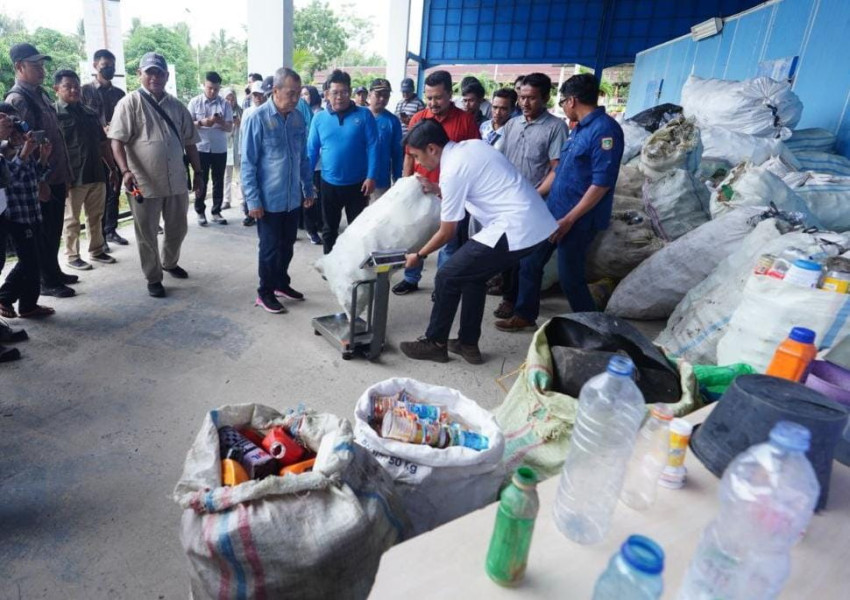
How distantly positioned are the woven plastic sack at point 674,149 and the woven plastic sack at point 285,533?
11.3ft

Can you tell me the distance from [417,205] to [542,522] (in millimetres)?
2094

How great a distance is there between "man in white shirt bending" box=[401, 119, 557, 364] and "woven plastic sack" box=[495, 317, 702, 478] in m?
0.95

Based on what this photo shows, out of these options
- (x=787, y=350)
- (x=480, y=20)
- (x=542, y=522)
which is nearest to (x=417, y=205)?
(x=787, y=350)

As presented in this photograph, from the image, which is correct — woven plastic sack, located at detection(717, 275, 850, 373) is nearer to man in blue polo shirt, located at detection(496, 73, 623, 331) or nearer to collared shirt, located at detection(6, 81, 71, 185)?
man in blue polo shirt, located at detection(496, 73, 623, 331)

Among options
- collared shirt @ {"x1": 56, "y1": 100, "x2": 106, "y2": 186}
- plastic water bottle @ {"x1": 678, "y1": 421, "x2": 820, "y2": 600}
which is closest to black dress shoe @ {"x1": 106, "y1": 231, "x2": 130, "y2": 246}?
collared shirt @ {"x1": 56, "y1": 100, "x2": 106, "y2": 186}

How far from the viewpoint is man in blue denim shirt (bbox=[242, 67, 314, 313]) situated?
295 centimetres

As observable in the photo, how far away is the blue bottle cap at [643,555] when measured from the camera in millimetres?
568

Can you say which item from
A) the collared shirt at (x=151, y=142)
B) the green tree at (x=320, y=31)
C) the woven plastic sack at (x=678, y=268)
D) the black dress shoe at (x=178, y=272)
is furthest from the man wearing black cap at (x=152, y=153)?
the green tree at (x=320, y=31)

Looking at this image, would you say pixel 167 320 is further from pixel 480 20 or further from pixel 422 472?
pixel 480 20

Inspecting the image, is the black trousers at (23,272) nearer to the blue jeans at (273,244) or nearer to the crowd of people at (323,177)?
the crowd of people at (323,177)

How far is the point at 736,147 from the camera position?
381 centimetres

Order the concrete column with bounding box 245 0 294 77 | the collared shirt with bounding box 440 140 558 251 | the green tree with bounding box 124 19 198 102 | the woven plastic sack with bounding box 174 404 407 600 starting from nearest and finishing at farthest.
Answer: the woven plastic sack with bounding box 174 404 407 600
the collared shirt with bounding box 440 140 558 251
the concrete column with bounding box 245 0 294 77
the green tree with bounding box 124 19 198 102

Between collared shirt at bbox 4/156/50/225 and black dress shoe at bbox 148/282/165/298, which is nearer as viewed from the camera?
collared shirt at bbox 4/156/50/225

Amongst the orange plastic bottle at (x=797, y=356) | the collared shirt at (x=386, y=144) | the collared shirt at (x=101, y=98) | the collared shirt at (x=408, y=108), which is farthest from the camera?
the collared shirt at (x=408, y=108)
